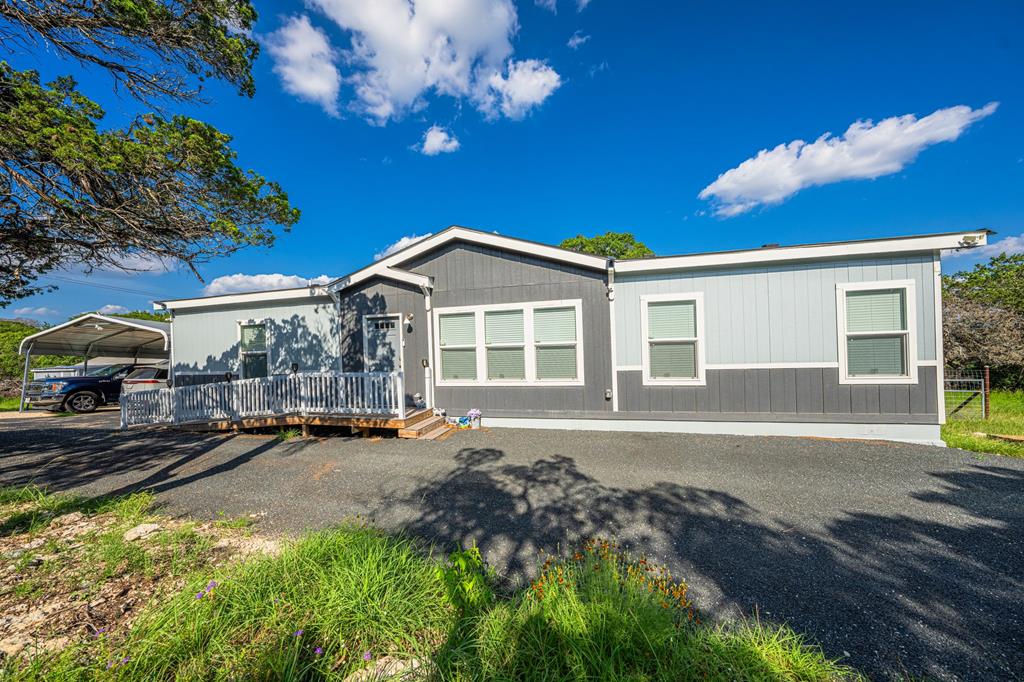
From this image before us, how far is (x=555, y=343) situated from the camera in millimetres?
7043

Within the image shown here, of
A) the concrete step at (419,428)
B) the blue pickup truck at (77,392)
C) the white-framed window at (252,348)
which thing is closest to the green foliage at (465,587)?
the concrete step at (419,428)

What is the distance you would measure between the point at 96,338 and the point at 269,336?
8189mm

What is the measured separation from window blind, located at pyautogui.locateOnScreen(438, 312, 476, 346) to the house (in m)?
0.02

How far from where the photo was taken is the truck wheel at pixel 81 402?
11.1 meters

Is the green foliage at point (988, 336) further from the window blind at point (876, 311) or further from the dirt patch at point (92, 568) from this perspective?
the dirt patch at point (92, 568)

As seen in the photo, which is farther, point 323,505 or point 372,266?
point 372,266

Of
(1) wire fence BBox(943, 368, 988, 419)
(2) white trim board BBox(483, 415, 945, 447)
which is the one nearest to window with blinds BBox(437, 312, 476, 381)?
(2) white trim board BBox(483, 415, 945, 447)

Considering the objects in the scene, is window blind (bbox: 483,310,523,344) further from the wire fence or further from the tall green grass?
the wire fence

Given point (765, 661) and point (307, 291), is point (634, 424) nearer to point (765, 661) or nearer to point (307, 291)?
point (765, 661)

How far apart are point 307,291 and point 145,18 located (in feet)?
17.0

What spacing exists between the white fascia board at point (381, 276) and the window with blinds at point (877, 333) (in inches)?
292

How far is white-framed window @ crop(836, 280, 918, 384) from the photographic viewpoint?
5.63m

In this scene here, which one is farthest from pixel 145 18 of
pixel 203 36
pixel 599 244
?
pixel 599 244

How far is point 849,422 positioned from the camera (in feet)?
19.1
